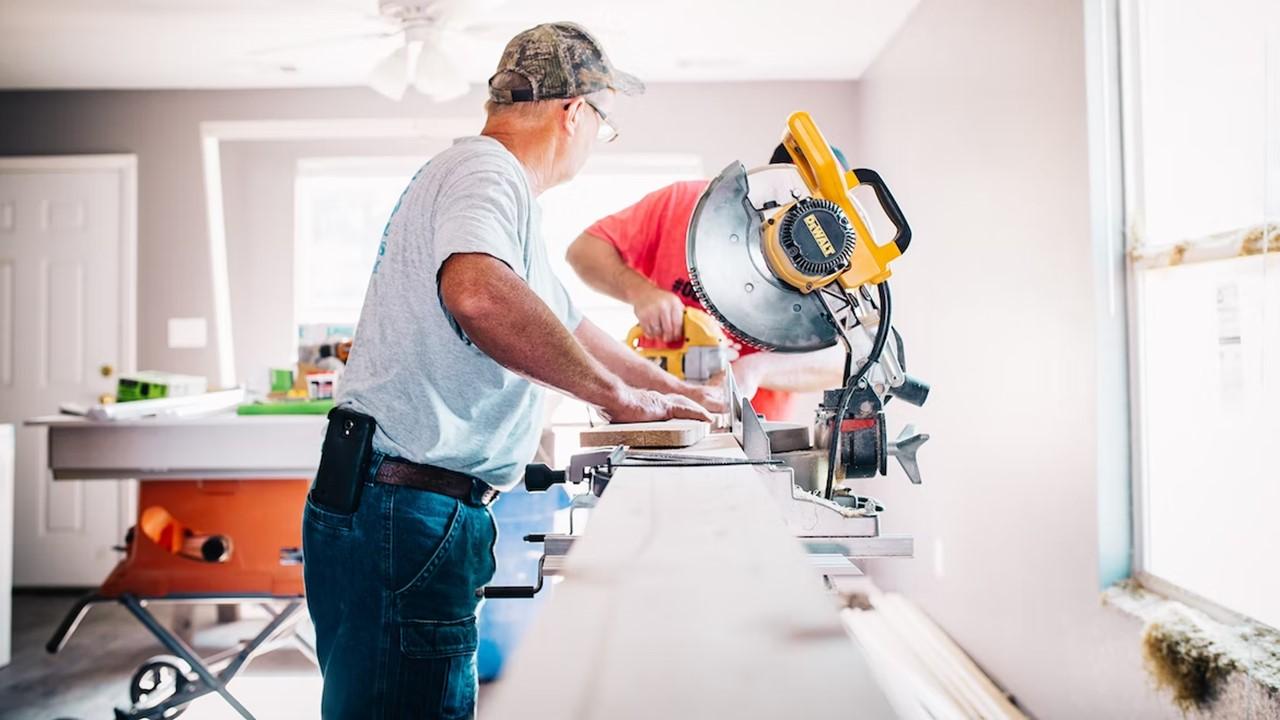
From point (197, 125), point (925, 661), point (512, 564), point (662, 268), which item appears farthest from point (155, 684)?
point (197, 125)

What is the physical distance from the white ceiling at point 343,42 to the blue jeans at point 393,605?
216 cm

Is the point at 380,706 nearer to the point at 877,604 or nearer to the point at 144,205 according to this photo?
the point at 877,604

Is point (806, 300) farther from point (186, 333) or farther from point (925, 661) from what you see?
point (186, 333)

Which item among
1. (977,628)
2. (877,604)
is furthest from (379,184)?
(977,628)

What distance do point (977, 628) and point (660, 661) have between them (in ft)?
9.37

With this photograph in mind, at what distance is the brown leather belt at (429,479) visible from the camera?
3.93 ft

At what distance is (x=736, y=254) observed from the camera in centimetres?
122

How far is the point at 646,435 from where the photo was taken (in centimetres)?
104

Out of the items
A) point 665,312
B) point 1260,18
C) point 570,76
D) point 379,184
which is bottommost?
point 665,312

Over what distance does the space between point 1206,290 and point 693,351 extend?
1126 mm

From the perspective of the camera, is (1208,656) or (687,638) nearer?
(687,638)

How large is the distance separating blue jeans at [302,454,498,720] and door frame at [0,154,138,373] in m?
3.87

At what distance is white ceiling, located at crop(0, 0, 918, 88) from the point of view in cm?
343

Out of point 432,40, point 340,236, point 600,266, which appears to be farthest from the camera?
point 340,236
